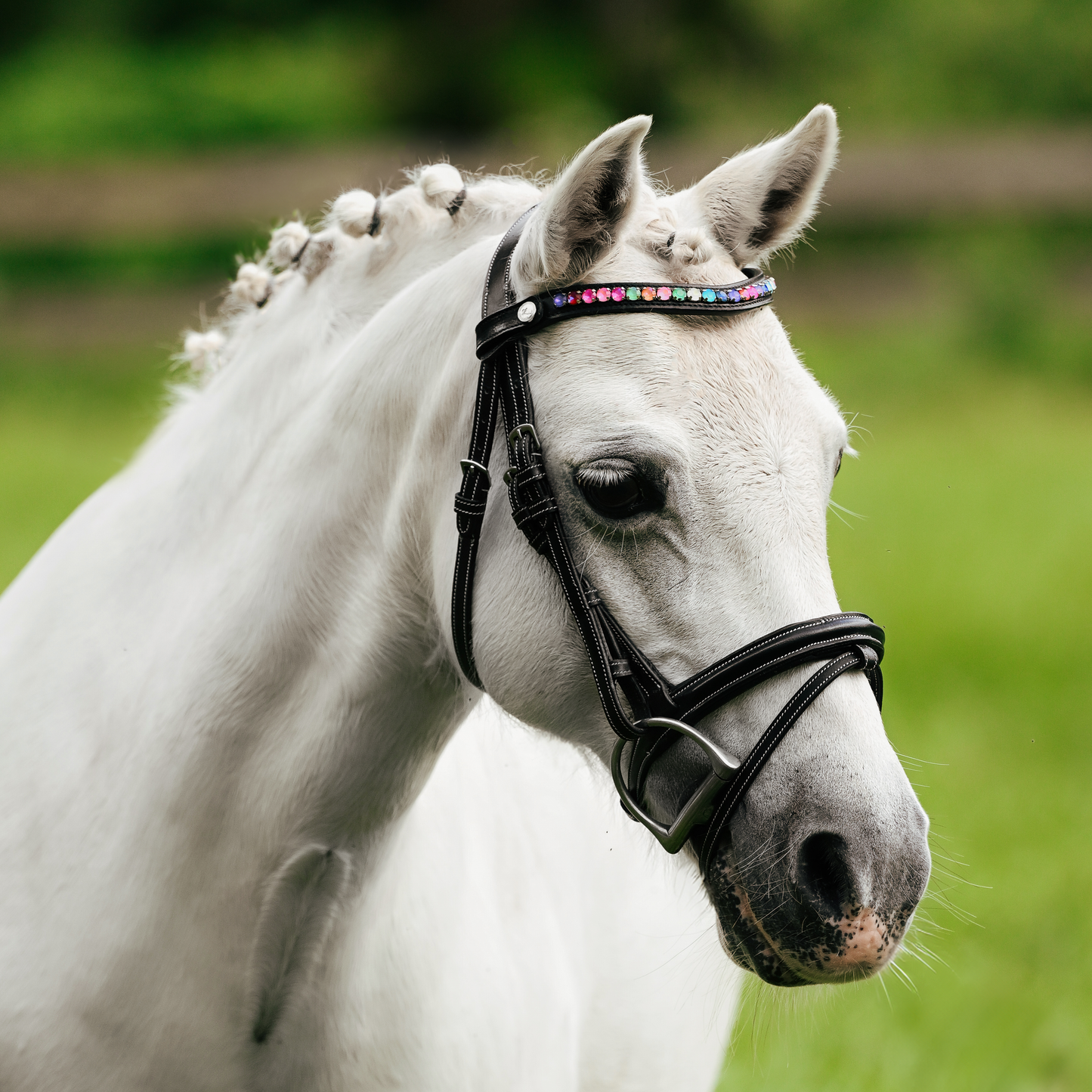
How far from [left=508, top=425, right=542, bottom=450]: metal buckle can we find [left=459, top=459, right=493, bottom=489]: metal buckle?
6 centimetres

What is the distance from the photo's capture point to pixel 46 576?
242 cm

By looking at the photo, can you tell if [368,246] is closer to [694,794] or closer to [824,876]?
[694,794]

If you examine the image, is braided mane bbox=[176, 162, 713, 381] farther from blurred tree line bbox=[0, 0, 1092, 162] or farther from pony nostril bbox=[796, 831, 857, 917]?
blurred tree line bbox=[0, 0, 1092, 162]

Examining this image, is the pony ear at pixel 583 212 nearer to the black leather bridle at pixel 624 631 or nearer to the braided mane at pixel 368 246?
the black leather bridle at pixel 624 631

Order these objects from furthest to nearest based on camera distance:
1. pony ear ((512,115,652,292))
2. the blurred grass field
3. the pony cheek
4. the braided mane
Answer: the blurred grass field
the braided mane
the pony cheek
pony ear ((512,115,652,292))

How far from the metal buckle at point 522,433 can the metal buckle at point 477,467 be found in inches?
2.3

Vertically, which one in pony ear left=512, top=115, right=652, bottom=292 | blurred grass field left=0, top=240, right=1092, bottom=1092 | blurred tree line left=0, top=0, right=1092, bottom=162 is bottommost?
blurred grass field left=0, top=240, right=1092, bottom=1092

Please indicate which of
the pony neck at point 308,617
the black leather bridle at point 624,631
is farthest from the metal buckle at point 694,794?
the pony neck at point 308,617

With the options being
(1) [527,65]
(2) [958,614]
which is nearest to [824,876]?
(2) [958,614]

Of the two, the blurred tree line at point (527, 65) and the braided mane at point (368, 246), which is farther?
the blurred tree line at point (527, 65)

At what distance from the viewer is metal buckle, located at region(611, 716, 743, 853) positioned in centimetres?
170

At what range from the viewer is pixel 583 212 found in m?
1.83

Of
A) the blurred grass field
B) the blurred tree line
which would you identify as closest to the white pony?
the blurred grass field

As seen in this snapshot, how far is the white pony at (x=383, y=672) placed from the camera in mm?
1714
